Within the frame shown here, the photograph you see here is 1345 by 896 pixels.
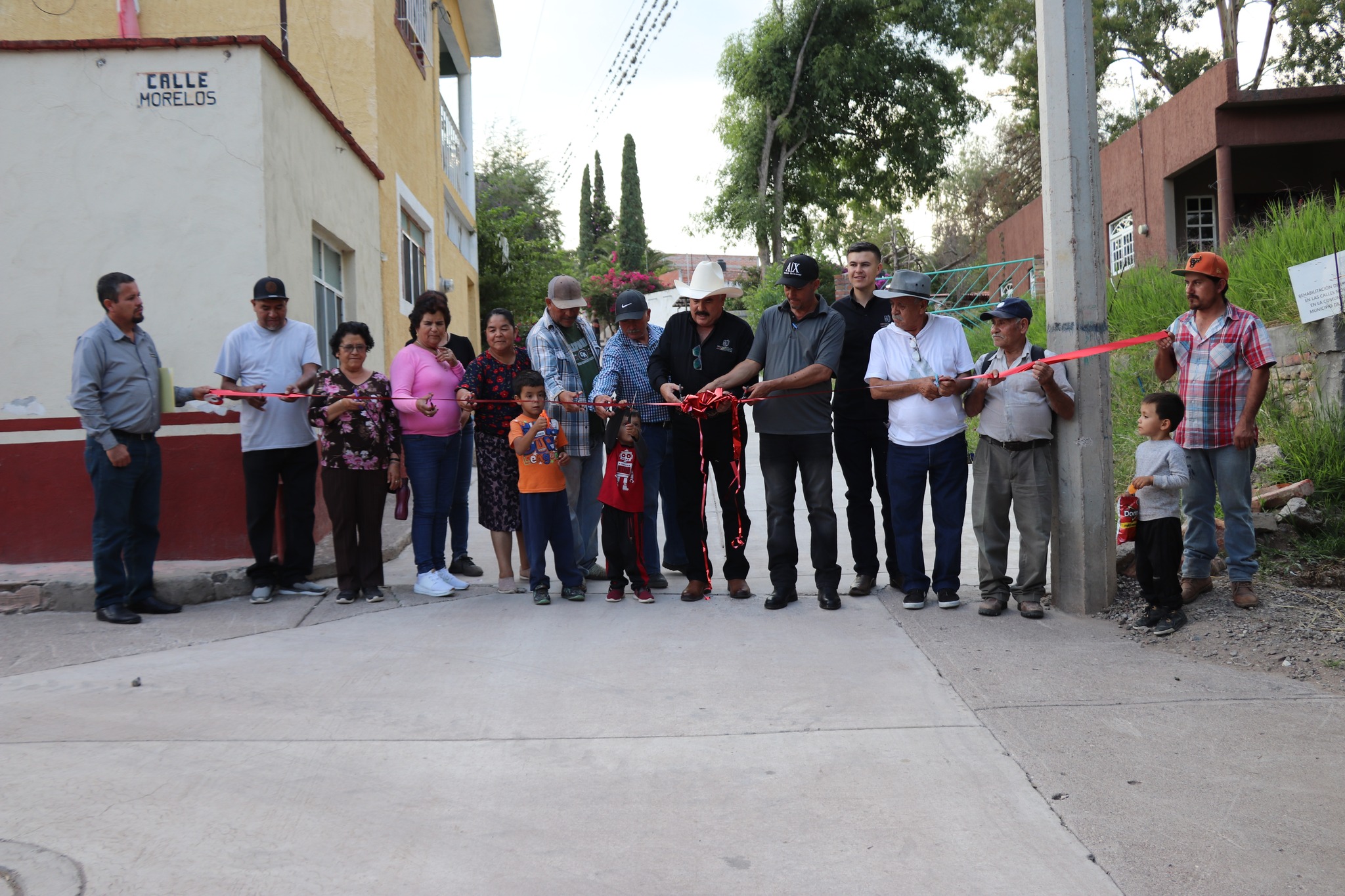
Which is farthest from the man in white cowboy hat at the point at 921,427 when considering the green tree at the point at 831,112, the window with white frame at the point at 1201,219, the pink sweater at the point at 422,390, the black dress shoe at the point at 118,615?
the green tree at the point at 831,112

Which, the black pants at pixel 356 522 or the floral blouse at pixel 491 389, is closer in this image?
the black pants at pixel 356 522

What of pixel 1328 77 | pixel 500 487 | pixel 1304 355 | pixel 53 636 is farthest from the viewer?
pixel 1328 77

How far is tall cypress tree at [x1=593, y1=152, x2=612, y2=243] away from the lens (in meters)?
64.8

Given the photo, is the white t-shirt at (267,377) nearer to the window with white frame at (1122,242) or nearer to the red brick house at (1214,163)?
the red brick house at (1214,163)

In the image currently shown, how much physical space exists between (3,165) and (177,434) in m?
2.11

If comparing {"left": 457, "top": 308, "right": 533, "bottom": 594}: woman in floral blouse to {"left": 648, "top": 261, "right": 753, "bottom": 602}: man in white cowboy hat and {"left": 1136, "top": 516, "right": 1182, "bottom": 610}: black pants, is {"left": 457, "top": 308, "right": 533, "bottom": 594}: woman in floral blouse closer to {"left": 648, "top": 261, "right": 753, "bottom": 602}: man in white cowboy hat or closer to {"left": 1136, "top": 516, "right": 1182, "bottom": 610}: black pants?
{"left": 648, "top": 261, "right": 753, "bottom": 602}: man in white cowboy hat

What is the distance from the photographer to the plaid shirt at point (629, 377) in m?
6.82

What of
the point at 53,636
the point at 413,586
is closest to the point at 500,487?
the point at 413,586

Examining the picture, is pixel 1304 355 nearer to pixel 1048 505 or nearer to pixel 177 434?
pixel 1048 505

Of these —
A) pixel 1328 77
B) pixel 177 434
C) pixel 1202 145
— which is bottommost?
pixel 177 434

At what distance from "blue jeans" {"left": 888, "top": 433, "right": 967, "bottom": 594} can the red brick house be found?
907 centimetres

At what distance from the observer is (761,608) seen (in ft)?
20.6

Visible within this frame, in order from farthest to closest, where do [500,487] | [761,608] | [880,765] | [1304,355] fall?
[1304,355], [500,487], [761,608], [880,765]

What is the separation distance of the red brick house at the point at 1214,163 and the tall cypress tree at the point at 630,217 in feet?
126
